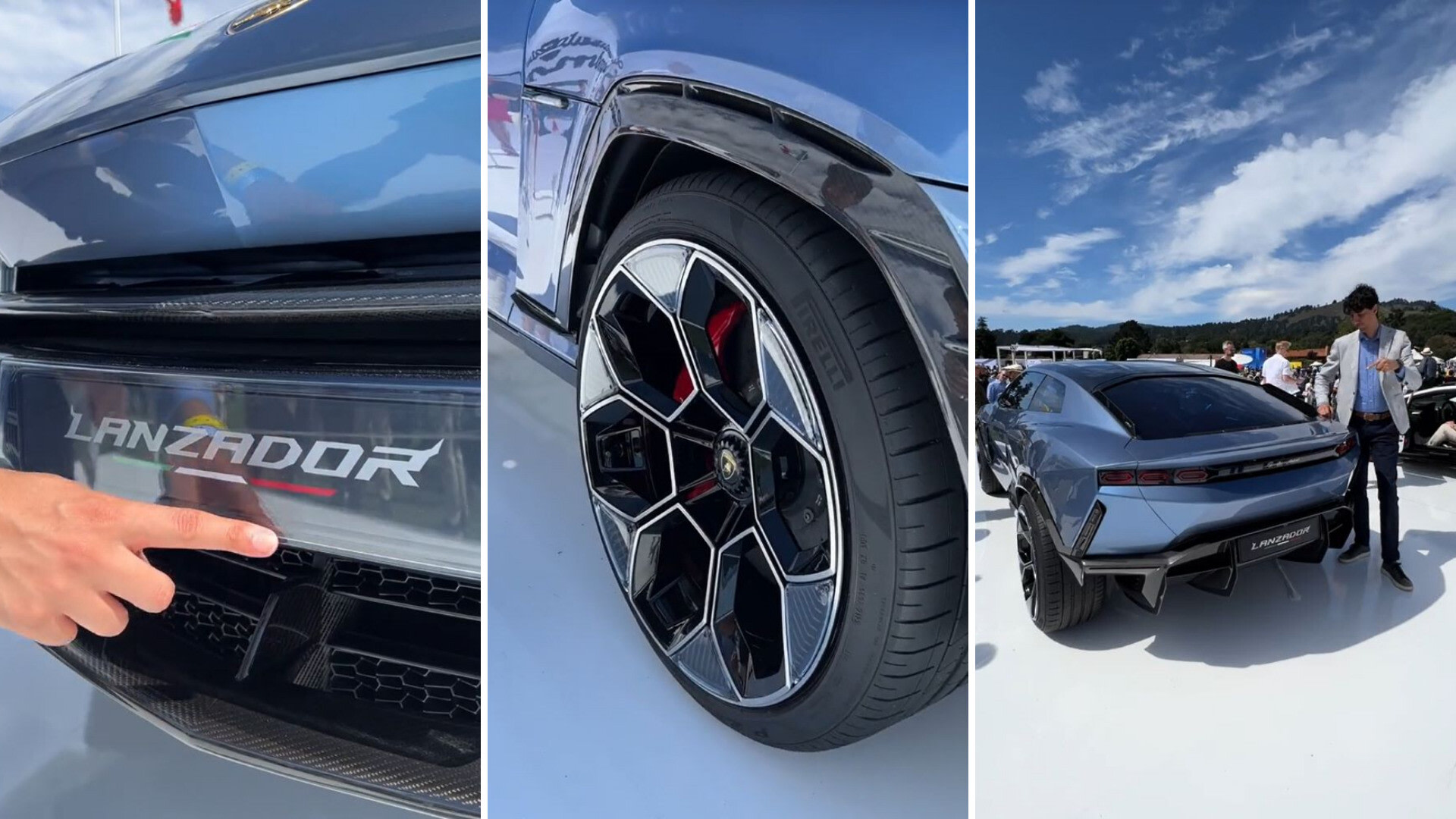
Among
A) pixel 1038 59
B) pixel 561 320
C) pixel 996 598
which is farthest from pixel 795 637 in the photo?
pixel 1038 59

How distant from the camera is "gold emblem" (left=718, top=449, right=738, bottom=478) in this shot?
3.34 feet

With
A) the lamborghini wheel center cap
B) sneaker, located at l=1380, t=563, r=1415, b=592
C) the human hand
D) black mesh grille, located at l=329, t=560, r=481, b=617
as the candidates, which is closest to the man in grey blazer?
sneaker, located at l=1380, t=563, r=1415, b=592

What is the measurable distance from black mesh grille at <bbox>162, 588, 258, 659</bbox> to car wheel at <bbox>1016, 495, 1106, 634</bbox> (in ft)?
4.44

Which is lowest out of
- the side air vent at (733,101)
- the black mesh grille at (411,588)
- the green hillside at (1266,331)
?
the black mesh grille at (411,588)

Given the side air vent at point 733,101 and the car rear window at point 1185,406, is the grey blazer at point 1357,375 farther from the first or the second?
the side air vent at point 733,101

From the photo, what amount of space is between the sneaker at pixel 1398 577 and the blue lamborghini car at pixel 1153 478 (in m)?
0.10

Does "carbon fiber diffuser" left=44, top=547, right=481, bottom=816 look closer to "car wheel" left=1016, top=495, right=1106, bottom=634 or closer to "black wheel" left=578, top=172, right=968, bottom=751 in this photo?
"black wheel" left=578, top=172, right=968, bottom=751

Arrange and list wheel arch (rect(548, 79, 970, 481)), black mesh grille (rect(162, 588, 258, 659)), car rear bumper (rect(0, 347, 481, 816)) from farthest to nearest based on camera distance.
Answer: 1. black mesh grille (rect(162, 588, 258, 659))
2. car rear bumper (rect(0, 347, 481, 816))
3. wheel arch (rect(548, 79, 970, 481))

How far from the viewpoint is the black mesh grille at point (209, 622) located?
1.26 m

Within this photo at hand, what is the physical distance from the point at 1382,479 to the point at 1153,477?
38 centimetres

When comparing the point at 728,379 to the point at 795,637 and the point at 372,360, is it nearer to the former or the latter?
the point at 795,637

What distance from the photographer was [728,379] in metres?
1.03

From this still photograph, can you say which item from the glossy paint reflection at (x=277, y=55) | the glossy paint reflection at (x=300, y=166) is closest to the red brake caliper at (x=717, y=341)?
the glossy paint reflection at (x=300, y=166)

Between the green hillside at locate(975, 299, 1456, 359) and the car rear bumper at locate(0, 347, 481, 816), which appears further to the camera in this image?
the car rear bumper at locate(0, 347, 481, 816)
